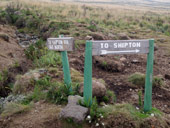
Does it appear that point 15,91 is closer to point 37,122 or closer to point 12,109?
point 12,109

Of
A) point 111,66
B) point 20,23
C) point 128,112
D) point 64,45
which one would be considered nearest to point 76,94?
point 64,45

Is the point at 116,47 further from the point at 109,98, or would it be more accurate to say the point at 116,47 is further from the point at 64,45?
the point at 109,98

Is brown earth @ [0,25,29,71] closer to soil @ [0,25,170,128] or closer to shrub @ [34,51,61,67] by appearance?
soil @ [0,25,170,128]

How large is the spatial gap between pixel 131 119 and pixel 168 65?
462 centimetres

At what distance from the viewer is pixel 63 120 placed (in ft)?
10.2

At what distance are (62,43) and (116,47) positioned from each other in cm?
102

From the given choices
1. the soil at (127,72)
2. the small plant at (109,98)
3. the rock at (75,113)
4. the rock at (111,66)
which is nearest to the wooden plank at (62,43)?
the rock at (75,113)

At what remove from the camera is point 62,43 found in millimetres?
3574

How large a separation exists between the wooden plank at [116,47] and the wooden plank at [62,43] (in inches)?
22.0

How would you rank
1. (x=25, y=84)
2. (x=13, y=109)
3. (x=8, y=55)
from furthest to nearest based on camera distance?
(x=8, y=55)
(x=25, y=84)
(x=13, y=109)

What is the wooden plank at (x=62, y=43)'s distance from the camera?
3.47 metres

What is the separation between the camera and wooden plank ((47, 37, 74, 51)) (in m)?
3.47

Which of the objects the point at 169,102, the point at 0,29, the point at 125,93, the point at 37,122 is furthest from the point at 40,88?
the point at 0,29

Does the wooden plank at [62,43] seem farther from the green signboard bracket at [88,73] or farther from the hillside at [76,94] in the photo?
the green signboard bracket at [88,73]
